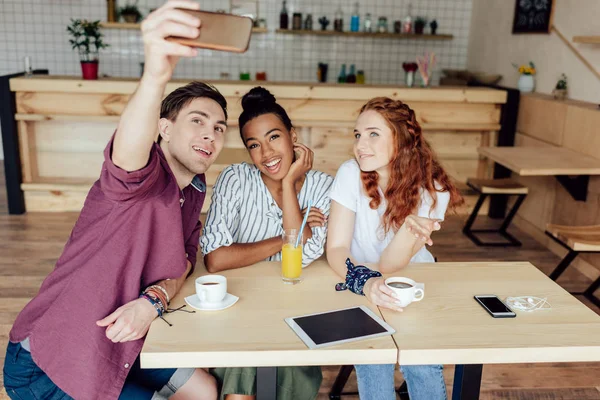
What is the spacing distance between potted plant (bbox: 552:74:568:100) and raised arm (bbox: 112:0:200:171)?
11.2 feet

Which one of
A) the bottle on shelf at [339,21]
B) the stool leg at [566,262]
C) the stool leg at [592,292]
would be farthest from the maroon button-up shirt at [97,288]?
the bottle on shelf at [339,21]

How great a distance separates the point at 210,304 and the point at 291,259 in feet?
0.85

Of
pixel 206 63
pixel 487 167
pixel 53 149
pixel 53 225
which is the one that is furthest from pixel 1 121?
pixel 487 167

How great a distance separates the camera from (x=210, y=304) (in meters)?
1.26

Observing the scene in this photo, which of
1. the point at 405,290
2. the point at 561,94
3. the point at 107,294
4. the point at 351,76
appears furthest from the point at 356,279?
the point at 351,76

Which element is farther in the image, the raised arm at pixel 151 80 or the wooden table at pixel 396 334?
the wooden table at pixel 396 334

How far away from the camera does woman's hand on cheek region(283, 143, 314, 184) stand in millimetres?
1746

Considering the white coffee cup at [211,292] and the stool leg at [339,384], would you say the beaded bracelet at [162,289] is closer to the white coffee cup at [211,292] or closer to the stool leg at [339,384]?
the white coffee cup at [211,292]

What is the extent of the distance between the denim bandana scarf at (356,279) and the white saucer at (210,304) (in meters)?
0.27

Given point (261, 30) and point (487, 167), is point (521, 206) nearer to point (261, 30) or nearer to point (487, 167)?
point (487, 167)

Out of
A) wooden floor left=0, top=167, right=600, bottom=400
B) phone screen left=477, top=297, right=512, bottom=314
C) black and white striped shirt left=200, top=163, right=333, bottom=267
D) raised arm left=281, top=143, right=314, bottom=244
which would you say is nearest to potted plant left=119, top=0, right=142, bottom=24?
wooden floor left=0, top=167, right=600, bottom=400

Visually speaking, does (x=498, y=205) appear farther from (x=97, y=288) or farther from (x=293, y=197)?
(x=97, y=288)

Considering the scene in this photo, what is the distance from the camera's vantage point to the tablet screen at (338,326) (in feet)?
3.78

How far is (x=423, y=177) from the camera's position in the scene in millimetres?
1764
